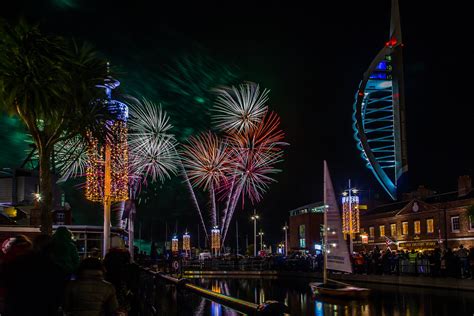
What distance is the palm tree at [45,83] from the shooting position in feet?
43.9

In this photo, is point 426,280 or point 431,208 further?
point 431,208

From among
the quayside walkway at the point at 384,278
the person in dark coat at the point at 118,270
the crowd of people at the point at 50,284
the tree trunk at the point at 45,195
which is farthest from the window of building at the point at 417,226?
the crowd of people at the point at 50,284

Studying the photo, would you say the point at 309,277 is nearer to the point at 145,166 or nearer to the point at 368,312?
the point at 145,166

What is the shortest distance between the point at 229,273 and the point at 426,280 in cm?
2186

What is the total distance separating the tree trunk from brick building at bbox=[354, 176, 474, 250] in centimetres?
4578

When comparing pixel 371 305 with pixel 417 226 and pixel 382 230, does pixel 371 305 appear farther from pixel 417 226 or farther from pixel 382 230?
pixel 382 230

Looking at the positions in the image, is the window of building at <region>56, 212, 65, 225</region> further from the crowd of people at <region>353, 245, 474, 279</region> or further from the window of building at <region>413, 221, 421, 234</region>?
the window of building at <region>413, 221, 421, 234</region>

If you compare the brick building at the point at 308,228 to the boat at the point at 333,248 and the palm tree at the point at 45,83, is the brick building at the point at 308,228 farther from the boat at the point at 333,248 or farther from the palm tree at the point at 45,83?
the palm tree at the point at 45,83

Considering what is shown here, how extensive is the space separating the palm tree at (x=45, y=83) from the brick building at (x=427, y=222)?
1782 inches

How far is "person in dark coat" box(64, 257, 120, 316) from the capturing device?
6.33m

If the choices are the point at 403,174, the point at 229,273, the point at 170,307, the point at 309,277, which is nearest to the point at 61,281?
the point at 170,307

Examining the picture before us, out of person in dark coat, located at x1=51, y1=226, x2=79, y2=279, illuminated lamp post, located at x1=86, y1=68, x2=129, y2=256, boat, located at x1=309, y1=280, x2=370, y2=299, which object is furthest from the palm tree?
boat, located at x1=309, y1=280, x2=370, y2=299

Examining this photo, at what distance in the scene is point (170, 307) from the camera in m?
19.5

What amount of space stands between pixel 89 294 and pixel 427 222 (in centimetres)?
6256
